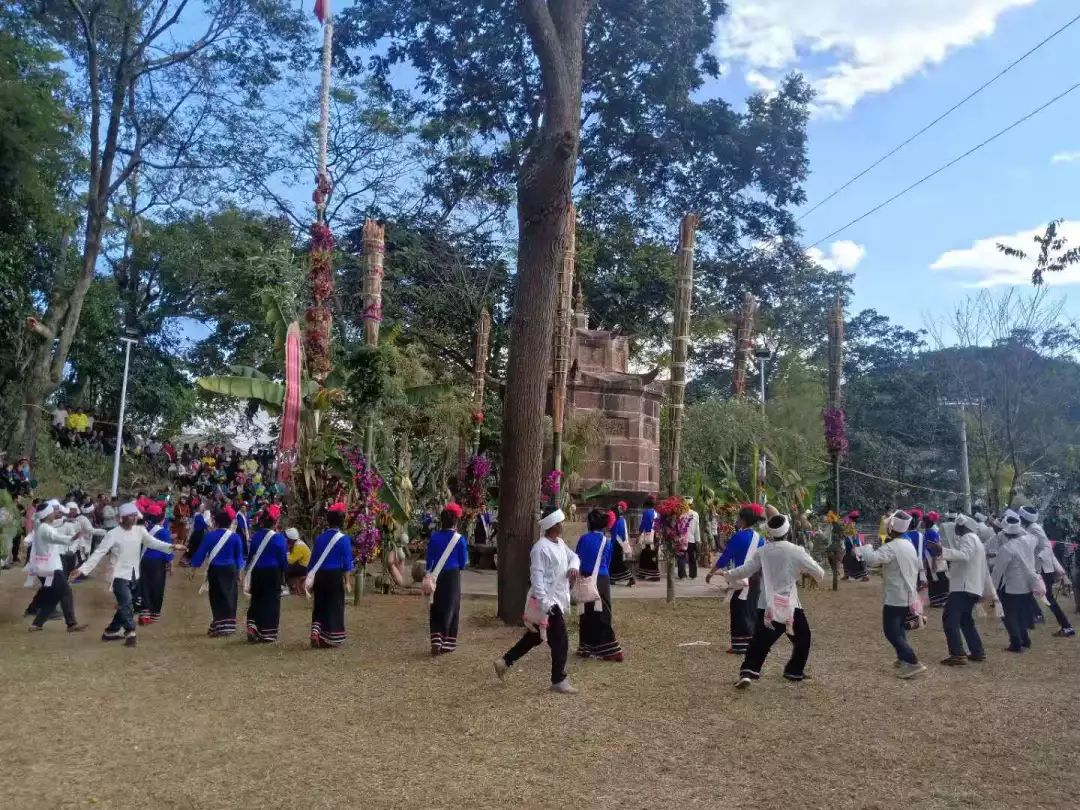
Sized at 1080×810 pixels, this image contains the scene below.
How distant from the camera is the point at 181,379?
34469 millimetres

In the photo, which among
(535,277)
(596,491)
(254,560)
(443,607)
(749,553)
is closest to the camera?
(749,553)

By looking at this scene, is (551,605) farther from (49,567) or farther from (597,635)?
(49,567)

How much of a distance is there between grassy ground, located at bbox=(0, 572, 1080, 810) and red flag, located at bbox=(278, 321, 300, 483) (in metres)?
3.14

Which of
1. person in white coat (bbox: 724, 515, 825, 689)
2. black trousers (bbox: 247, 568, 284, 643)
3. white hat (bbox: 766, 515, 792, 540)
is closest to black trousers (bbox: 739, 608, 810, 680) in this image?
person in white coat (bbox: 724, 515, 825, 689)

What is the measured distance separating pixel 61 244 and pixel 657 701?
1037 inches

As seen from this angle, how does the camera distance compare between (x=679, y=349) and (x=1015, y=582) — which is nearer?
(x=1015, y=582)

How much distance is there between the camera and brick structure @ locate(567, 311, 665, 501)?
72.4ft

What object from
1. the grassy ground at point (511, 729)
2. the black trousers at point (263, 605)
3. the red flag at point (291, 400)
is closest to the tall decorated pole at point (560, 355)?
the red flag at point (291, 400)

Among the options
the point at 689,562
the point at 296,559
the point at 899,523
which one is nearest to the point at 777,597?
the point at 899,523

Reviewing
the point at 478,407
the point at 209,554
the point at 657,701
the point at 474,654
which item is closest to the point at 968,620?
the point at 657,701

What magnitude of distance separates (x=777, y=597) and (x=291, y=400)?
7.60 meters

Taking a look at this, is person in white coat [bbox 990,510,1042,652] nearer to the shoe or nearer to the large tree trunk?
the shoe

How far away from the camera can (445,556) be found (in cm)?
984

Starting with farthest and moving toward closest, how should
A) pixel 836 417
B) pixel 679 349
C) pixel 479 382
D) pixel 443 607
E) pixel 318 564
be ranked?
pixel 479 382 → pixel 836 417 → pixel 679 349 → pixel 318 564 → pixel 443 607
